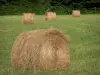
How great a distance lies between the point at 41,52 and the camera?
1105cm

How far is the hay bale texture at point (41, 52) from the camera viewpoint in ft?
36.3

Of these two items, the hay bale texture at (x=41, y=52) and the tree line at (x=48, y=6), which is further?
the tree line at (x=48, y=6)

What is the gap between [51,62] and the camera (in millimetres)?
11203

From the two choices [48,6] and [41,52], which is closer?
[41,52]

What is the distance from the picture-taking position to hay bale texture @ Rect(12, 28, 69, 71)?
1107 centimetres

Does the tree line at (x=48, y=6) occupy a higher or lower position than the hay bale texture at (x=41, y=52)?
lower

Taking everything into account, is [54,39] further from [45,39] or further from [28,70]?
[28,70]

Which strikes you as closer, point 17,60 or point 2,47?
point 17,60

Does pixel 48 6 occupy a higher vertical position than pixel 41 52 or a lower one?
lower

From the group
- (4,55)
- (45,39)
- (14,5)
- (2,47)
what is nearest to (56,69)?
(45,39)

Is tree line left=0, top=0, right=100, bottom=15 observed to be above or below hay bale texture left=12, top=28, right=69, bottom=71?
below

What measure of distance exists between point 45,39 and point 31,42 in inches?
17.7

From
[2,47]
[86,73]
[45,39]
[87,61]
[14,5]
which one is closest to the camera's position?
[86,73]

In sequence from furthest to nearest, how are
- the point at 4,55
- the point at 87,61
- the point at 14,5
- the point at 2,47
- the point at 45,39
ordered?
1. the point at 14,5
2. the point at 2,47
3. the point at 4,55
4. the point at 87,61
5. the point at 45,39
